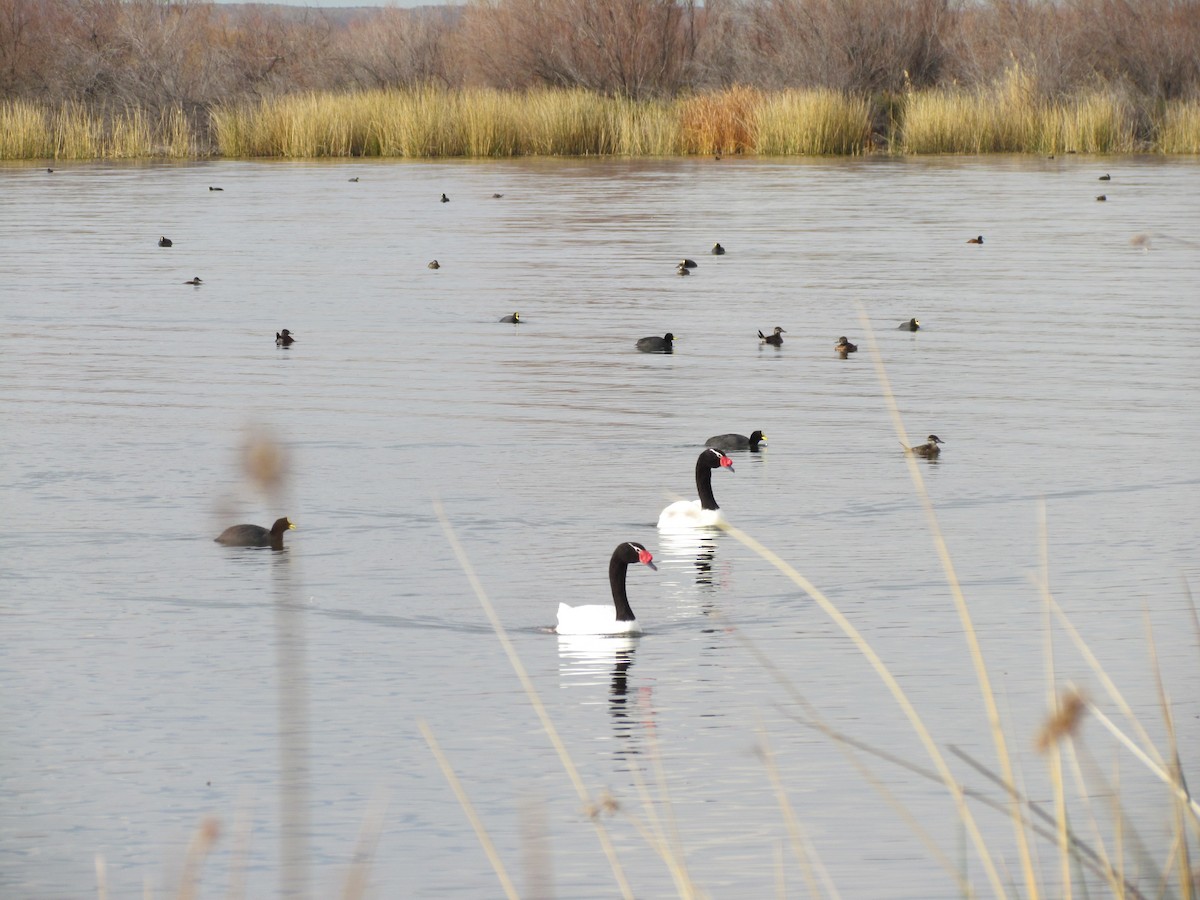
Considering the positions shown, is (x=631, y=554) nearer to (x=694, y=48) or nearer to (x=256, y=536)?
(x=256, y=536)

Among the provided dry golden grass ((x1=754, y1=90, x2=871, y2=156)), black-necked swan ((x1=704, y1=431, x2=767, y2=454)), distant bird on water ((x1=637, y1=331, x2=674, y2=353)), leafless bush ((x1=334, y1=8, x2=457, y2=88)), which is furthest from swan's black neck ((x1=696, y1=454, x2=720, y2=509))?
leafless bush ((x1=334, y1=8, x2=457, y2=88))

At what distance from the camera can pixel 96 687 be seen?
804 cm

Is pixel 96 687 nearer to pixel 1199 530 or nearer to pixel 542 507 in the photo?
pixel 542 507

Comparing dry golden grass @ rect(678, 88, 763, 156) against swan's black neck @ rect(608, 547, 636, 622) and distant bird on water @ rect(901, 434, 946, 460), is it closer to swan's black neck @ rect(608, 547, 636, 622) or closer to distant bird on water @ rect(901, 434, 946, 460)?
distant bird on water @ rect(901, 434, 946, 460)

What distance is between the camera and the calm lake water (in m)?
6.36

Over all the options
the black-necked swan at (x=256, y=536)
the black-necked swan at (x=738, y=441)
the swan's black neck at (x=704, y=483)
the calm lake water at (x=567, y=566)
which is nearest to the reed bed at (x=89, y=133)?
the calm lake water at (x=567, y=566)

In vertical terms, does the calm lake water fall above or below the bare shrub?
below

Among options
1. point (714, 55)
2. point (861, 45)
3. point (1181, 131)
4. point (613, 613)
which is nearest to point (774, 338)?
point (613, 613)

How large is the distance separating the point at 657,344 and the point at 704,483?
Result: 644 centimetres

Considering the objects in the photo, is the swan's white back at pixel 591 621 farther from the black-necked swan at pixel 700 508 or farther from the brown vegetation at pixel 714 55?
the brown vegetation at pixel 714 55

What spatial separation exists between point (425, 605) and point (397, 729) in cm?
188

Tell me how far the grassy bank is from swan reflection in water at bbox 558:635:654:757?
109ft

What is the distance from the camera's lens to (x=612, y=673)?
27.0 ft

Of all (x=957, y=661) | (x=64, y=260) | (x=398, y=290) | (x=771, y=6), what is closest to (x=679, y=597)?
(x=957, y=661)
